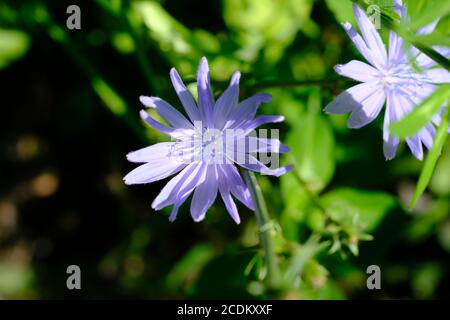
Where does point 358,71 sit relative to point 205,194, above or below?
above

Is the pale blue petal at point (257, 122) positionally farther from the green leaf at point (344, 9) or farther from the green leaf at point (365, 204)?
the green leaf at point (365, 204)

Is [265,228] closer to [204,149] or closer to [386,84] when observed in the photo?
[204,149]

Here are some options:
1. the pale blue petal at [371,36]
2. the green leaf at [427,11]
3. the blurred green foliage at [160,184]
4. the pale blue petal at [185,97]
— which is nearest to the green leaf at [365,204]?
the blurred green foliage at [160,184]

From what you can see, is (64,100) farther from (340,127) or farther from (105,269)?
(340,127)

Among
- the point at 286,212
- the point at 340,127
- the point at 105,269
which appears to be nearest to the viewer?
the point at 286,212

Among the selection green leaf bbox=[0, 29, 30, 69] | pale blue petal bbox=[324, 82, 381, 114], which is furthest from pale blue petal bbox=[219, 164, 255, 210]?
green leaf bbox=[0, 29, 30, 69]

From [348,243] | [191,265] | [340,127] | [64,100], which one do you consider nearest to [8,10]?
[64,100]

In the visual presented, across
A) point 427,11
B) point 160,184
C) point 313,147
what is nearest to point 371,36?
point 427,11
